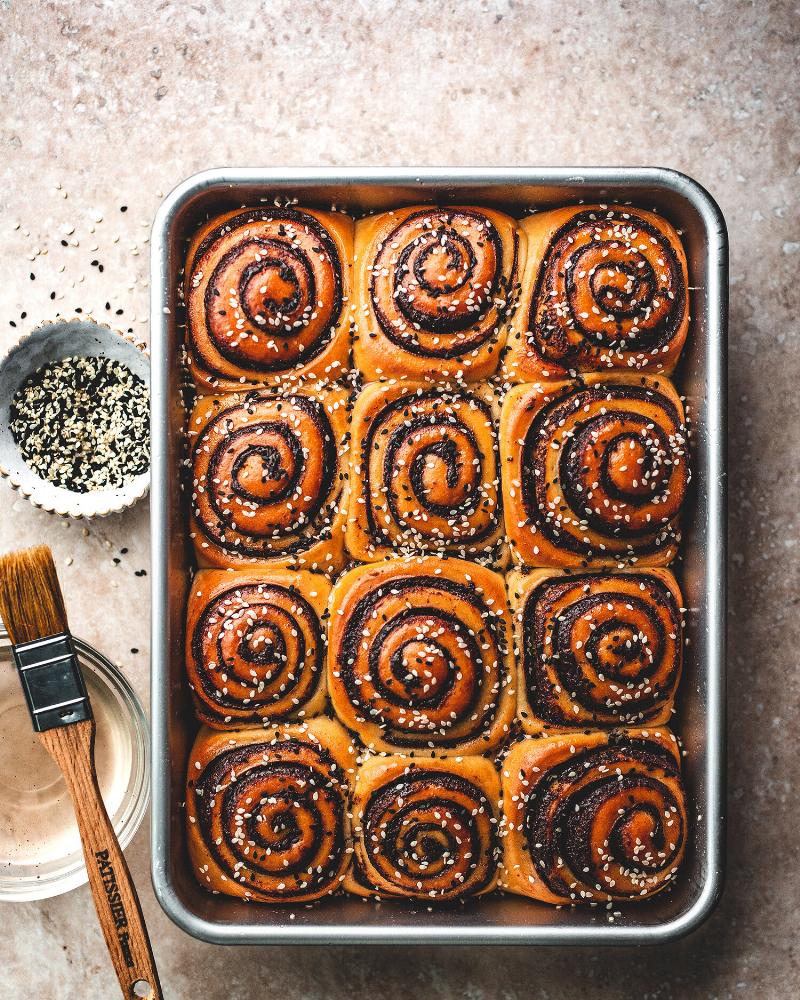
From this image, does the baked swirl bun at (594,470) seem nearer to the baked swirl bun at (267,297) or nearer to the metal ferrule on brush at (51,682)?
the baked swirl bun at (267,297)

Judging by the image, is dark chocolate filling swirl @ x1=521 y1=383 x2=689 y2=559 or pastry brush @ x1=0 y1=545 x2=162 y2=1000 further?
dark chocolate filling swirl @ x1=521 y1=383 x2=689 y2=559

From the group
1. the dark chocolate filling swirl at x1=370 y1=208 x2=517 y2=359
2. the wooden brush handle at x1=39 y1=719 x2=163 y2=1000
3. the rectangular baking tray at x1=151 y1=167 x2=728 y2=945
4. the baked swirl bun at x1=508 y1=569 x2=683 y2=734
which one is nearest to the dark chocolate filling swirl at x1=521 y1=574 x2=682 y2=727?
the baked swirl bun at x1=508 y1=569 x2=683 y2=734

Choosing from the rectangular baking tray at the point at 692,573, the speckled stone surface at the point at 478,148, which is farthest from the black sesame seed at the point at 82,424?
the rectangular baking tray at the point at 692,573

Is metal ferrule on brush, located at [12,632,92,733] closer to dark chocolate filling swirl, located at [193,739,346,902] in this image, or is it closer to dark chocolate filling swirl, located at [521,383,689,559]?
dark chocolate filling swirl, located at [193,739,346,902]

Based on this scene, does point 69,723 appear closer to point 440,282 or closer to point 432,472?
point 432,472

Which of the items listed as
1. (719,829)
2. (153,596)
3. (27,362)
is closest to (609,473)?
(719,829)
